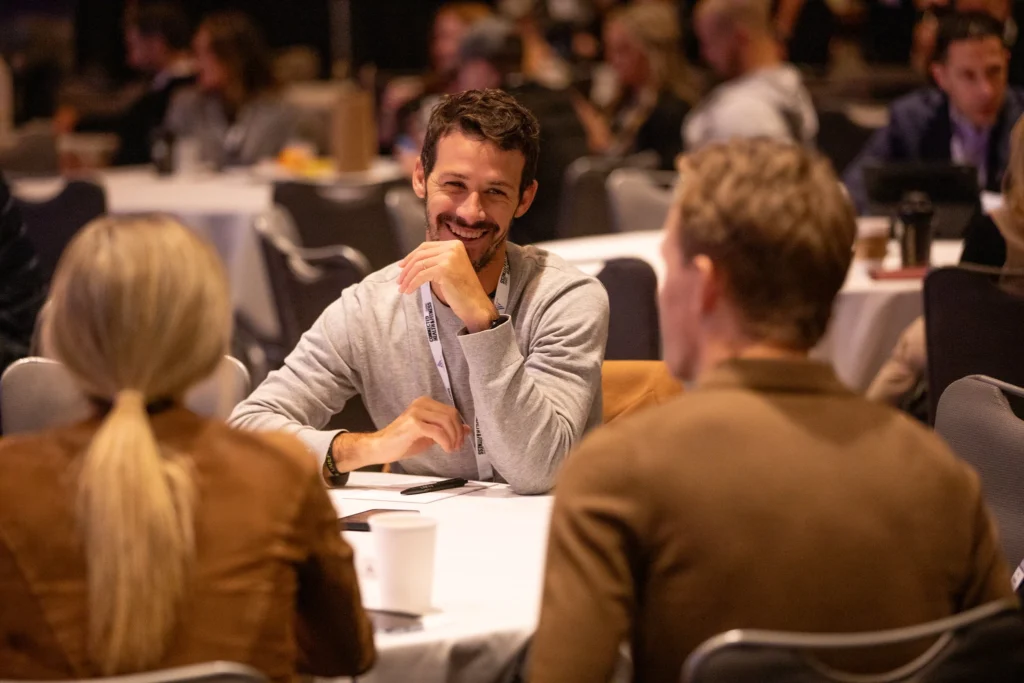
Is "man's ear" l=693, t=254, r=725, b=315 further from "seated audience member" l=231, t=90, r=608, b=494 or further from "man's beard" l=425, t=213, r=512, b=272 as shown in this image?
"man's beard" l=425, t=213, r=512, b=272

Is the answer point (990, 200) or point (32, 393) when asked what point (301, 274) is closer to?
point (32, 393)

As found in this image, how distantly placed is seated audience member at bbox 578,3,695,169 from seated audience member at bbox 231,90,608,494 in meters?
4.23

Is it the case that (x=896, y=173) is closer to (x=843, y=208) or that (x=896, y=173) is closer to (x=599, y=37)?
(x=843, y=208)

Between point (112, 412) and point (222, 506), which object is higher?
point (112, 412)

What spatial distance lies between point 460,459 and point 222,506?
102 centimetres

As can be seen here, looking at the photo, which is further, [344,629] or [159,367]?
[344,629]

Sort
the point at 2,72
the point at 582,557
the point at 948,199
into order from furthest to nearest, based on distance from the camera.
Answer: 1. the point at 2,72
2. the point at 948,199
3. the point at 582,557

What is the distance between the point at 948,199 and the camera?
14.6ft

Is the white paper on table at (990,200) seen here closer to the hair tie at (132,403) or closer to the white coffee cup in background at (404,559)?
the white coffee cup in background at (404,559)

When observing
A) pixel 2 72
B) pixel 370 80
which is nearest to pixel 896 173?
pixel 370 80

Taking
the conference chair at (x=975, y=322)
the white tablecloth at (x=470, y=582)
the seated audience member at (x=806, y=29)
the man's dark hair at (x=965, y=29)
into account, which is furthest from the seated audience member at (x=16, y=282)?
the seated audience member at (x=806, y=29)

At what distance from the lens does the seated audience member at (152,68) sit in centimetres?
777

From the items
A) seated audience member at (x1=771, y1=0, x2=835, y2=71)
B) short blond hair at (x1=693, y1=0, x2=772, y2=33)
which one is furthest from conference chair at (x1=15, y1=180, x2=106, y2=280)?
seated audience member at (x1=771, y1=0, x2=835, y2=71)

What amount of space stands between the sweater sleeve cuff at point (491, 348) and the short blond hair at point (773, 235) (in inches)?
29.3
